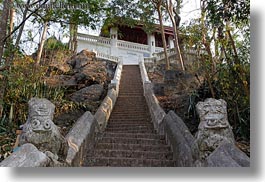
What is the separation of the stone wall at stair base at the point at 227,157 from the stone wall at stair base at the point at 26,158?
1445 mm

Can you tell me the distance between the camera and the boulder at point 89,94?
6.70 metres

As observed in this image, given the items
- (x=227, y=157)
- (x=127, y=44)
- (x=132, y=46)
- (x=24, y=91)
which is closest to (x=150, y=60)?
(x=132, y=46)

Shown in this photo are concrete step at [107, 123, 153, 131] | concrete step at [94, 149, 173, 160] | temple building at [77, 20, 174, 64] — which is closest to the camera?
concrete step at [94, 149, 173, 160]

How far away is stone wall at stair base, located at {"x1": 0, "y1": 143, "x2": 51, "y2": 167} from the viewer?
2406mm

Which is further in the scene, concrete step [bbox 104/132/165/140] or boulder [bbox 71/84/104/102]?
boulder [bbox 71/84/104/102]

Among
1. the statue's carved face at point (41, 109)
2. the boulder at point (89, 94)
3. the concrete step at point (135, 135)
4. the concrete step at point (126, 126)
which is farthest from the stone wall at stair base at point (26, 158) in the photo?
the boulder at point (89, 94)

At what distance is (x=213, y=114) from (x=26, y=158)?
1.70m

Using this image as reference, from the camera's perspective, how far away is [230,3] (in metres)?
3.83

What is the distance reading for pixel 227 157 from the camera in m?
2.40

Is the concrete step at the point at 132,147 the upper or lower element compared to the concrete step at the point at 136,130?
lower

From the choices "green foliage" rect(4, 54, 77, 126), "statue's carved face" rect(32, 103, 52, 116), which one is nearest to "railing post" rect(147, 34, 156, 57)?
"green foliage" rect(4, 54, 77, 126)

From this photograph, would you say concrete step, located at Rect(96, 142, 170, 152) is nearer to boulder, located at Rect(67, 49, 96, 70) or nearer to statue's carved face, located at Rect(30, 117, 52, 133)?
statue's carved face, located at Rect(30, 117, 52, 133)

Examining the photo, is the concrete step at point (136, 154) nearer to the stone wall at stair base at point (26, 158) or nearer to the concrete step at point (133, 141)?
the concrete step at point (133, 141)

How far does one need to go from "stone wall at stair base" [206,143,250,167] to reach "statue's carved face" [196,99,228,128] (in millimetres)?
262
